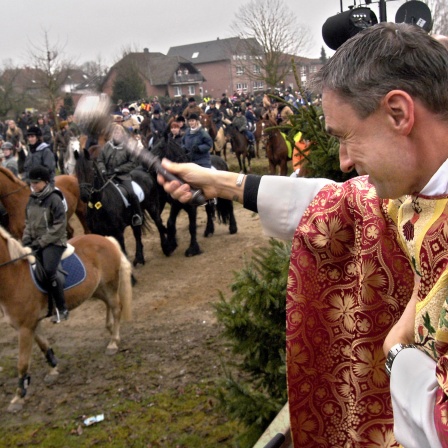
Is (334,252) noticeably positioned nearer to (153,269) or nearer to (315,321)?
(315,321)

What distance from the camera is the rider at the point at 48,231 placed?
5.31 meters

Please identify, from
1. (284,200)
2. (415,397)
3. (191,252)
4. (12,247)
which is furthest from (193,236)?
(415,397)

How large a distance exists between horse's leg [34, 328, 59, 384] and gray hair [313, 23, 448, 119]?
4.91 meters

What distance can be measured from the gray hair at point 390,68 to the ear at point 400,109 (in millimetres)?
14

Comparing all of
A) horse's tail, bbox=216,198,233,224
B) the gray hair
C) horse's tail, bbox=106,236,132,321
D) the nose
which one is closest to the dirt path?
horse's tail, bbox=106,236,132,321

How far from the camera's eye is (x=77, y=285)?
5570 millimetres

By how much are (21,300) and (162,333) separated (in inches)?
73.4

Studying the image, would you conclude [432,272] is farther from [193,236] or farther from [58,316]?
[193,236]

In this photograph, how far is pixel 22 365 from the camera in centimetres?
507

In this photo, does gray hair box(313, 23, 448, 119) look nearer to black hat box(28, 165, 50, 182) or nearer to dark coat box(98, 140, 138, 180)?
black hat box(28, 165, 50, 182)

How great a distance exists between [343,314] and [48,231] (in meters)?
4.24

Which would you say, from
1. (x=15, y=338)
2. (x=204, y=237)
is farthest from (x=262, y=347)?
(x=204, y=237)

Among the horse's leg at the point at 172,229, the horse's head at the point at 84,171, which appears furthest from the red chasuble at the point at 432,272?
the horse's leg at the point at 172,229

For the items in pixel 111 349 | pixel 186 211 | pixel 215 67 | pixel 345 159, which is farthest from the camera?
pixel 215 67
